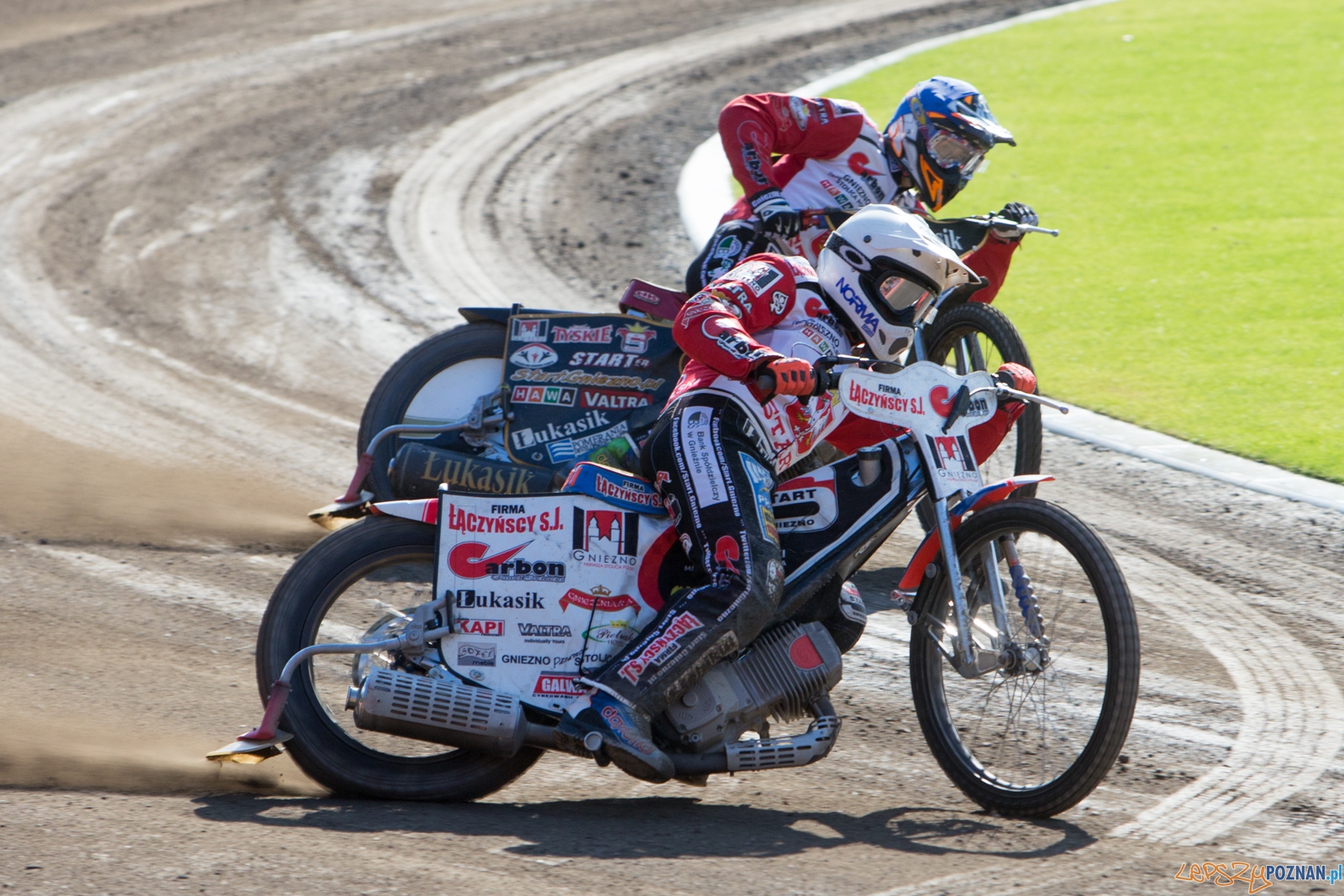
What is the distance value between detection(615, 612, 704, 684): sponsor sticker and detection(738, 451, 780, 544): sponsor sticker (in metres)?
0.36

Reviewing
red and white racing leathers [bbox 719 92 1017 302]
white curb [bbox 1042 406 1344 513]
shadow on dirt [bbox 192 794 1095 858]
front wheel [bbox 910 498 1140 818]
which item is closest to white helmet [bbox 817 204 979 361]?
front wheel [bbox 910 498 1140 818]

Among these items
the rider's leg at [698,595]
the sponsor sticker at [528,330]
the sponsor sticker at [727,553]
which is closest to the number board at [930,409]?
the rider's leg at [698,595]

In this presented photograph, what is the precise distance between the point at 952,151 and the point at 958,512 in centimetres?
308

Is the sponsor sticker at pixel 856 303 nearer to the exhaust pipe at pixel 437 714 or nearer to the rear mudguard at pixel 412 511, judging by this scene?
the rear mudguard at pixel 412 511

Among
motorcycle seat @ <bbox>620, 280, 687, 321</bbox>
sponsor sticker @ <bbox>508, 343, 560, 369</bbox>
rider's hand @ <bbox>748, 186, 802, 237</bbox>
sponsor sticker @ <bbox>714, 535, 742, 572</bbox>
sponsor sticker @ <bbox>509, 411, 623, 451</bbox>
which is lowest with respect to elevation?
sponsor sticker @ <bbox>714, 535, 742, 572</bbox>

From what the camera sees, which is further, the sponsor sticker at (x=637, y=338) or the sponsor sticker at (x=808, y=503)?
the sponsor sticker at (x=637, y=338)

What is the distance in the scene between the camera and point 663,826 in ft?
13.6

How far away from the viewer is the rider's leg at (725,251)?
691cm

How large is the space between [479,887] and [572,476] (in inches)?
55.9

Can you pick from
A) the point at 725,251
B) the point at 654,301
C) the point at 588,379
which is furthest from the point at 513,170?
the point at 588,379

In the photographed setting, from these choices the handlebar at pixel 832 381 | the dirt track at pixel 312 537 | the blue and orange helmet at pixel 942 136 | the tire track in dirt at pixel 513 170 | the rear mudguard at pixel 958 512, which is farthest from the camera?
the tire track in dirt at pixel 513 170

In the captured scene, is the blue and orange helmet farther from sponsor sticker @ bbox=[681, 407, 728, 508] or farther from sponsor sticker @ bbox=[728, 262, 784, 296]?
sponsor sticker @ bbox=[681, 407, 728, 508]

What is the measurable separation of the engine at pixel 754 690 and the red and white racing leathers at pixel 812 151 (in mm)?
3096

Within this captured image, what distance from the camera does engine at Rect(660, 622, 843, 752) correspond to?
4.33 metres
